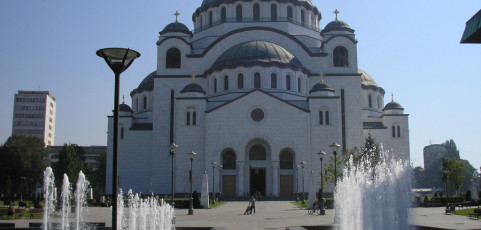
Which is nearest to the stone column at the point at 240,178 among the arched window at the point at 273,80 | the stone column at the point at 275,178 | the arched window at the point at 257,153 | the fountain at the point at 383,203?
the arched window at the point at 257,153

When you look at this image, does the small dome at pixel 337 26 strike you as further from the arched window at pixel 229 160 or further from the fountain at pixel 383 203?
the fountain at pixel 383 203

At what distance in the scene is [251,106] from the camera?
44250 mm

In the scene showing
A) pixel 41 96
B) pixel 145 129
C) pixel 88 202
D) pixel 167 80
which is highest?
pixel 41 96

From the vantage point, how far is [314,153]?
44.2m

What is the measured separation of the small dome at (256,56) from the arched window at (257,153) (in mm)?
7725

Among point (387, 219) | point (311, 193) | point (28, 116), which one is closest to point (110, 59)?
point (387, 219)

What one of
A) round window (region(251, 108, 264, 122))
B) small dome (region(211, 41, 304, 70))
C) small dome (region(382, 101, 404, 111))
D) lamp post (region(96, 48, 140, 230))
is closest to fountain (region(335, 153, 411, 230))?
lamp post (region(96, 48, 140, 230))

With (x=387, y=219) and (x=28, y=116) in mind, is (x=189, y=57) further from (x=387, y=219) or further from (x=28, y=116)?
(x=28, y=116)

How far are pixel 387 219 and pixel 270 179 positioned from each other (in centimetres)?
2719

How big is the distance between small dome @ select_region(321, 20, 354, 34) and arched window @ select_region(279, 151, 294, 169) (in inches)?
579

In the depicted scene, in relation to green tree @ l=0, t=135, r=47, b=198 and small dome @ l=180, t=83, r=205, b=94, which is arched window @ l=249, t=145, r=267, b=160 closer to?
small dome @ l=180, t=83, r=205, b=94

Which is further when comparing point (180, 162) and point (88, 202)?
point (180, 162)

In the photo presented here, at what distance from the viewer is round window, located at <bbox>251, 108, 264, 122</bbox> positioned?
44.4 m

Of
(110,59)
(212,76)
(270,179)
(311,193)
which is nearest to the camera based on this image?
(110,59)
